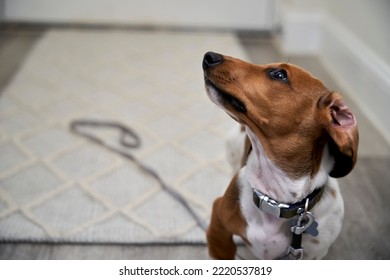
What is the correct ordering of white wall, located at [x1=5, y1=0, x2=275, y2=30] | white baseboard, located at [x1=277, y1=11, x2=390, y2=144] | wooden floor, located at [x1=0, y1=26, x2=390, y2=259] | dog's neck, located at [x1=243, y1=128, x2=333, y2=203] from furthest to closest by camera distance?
white wall, located at [x1=5, y1=0, x2=275, y2=30] → white baseboard, located at [x1=277, y1=11, x2=390, y2=144] → wooden floor, located at [x1=0, y1=26, x2=390, y2=259] → dog's neck, located at [x1=243, y1=128, x2=333, y2=203]

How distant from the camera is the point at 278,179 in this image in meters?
1.04

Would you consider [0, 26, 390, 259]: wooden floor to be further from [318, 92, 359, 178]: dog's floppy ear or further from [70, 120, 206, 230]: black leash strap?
[318, 92, 359, 178]: dog's floppy ear

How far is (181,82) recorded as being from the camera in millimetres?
2441

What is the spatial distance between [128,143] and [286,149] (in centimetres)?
101

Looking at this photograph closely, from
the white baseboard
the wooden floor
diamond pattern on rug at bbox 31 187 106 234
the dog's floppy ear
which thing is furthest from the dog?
the white baseboard

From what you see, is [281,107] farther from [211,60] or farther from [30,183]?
[30,183]

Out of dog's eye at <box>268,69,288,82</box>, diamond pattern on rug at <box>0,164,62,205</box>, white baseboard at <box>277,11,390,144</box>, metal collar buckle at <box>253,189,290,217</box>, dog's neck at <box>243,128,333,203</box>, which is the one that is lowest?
diamond pattern on rug at <box>0,164,62,205</box>

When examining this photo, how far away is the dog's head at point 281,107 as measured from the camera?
965mm

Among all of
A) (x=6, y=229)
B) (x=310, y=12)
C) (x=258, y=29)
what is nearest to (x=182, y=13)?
(x=258, y=29)

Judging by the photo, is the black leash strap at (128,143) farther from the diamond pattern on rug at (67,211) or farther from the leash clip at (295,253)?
the leash clip at (295,253)

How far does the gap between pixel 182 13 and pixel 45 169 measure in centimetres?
177

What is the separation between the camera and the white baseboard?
2045 millimetres

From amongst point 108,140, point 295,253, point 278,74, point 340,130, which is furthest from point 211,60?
point 108,140
